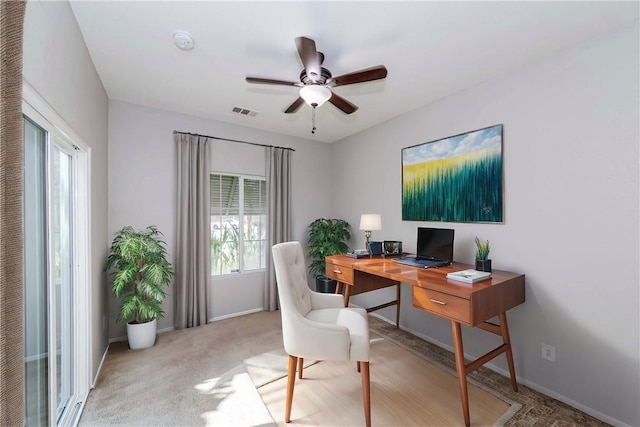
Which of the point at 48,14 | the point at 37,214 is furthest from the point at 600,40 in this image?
the point at 37,214

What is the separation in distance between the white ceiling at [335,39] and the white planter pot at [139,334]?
2.32 metres

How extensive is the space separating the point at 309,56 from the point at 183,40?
0.94m

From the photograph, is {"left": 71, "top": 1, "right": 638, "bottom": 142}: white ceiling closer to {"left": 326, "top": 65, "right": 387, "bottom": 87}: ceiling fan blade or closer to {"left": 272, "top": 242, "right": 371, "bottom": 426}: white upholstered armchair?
{"left": 326, "top": 65, "right": 387, "bottom": 87}: ceiling fan blade

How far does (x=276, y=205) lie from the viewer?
13.1 ft

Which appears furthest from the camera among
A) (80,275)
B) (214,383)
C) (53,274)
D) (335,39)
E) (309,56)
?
(214,383)

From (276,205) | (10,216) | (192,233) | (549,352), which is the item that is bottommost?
(549,352)

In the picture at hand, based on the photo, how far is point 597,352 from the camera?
6.28ft

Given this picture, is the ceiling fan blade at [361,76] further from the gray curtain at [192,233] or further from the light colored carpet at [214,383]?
the light colored carpet at [214,383]

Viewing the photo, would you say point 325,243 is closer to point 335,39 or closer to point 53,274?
point 335,39

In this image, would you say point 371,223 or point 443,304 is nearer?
point 443,304

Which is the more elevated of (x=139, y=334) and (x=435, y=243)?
(x=435, y=243)

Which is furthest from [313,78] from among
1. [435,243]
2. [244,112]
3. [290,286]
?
[435,243]

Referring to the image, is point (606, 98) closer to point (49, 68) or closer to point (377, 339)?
point (377, 339)

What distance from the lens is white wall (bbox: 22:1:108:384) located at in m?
1.24
